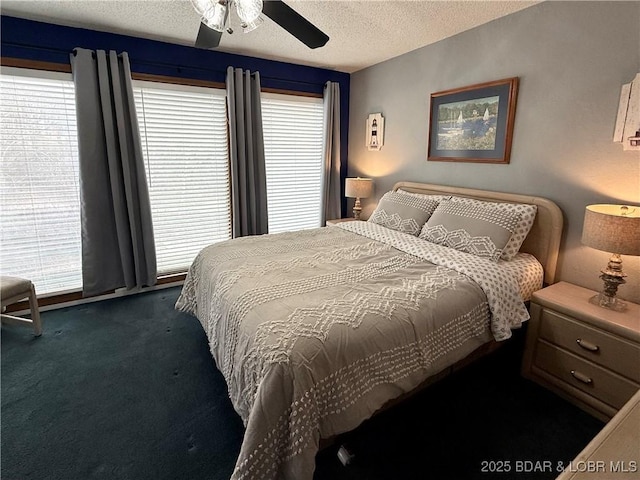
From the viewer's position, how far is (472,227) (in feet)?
7.91

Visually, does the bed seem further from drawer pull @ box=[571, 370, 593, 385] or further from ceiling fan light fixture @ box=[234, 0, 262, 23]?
ceiling fan light fixture @ box=[234, 0, 262, 23]

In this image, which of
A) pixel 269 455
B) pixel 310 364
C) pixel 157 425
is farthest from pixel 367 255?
pixel 157 425

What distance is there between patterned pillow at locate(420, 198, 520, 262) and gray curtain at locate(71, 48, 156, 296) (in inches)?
106

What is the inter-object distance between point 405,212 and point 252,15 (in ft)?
6.25

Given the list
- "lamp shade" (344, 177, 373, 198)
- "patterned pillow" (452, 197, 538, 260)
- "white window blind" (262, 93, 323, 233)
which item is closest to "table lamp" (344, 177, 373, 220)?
"lamp shade" (344, 177, 373, 198)

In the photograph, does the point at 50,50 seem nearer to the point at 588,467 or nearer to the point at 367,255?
the point at 367,255

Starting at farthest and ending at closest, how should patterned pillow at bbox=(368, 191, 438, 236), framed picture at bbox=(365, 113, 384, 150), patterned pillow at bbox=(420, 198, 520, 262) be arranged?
framed picture at bbox=(365, 113, 384, 150)
patterned pillow at bbox=(368, 191, 438, 236)
patterned pillow at bbox=(420, 198, 520, 262)

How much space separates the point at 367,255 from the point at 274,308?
3.31 ft

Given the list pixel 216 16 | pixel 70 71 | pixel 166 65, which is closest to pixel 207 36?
pixel 216 16

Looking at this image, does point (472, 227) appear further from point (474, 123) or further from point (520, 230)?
point (474, 123)

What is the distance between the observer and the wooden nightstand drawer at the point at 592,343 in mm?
1703

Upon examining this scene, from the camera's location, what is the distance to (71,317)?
9.65 ft

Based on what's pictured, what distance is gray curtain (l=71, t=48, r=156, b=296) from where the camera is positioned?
289cm

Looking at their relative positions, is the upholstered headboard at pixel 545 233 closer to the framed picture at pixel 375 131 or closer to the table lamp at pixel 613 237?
the table lamp at pixel 613 237
